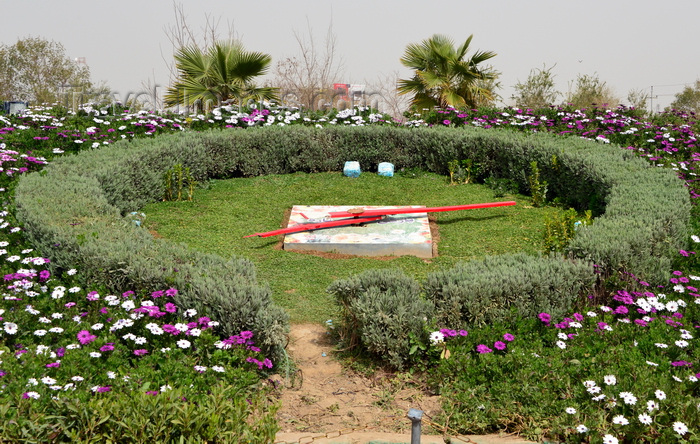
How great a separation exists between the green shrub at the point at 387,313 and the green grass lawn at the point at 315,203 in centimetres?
100

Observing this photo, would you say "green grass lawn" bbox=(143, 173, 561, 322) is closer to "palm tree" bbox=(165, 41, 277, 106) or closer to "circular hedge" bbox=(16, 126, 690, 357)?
"circular hedge" bbox=(16, 126, 690, 357)

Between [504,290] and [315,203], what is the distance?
4.96 m

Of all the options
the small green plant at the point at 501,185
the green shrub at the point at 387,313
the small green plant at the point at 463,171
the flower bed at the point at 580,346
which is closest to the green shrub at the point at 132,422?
the flower bed at the point at 580,346

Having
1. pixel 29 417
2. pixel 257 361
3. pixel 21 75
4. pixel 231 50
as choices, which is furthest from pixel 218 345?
pixel 21 75

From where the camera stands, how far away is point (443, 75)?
16.4 metres

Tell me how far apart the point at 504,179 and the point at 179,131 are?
5.28 meters

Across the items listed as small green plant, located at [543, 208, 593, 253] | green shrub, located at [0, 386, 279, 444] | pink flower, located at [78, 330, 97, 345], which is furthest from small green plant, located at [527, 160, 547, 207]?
green shrub, located at [0, 386, 279, 444]

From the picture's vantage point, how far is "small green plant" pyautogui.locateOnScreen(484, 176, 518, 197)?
1043 cm

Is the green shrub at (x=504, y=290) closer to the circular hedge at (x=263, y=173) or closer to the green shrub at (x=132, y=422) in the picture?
the circular hedge at (x=263, y=173)

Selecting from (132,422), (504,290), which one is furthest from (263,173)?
(132,422)

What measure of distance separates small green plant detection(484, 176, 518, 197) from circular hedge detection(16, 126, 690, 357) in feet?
0.43

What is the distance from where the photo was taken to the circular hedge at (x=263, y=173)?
5715mm

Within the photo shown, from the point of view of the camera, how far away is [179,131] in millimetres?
11711

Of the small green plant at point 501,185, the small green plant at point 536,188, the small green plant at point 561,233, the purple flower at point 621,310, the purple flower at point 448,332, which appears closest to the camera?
the purple flower at point 448,332
